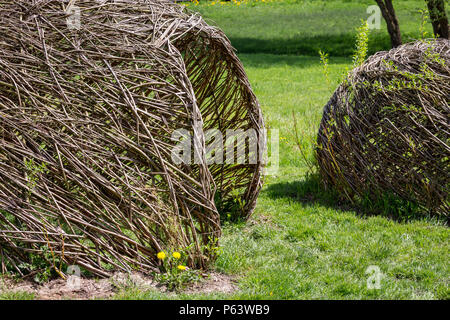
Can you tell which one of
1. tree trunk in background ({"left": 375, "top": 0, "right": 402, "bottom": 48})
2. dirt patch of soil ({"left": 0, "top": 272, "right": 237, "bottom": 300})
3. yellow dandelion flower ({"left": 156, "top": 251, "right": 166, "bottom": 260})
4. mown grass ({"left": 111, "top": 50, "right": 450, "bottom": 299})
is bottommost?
mown grass ({"left": 111, "top": 50, "right": 450, "bottom": 299})

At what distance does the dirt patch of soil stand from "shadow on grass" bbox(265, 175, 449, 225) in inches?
83.5

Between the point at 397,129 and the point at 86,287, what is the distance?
9.58ft

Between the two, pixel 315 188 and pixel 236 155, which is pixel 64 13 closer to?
pixel 236 155

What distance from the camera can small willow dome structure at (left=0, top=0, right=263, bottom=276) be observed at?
3408mm

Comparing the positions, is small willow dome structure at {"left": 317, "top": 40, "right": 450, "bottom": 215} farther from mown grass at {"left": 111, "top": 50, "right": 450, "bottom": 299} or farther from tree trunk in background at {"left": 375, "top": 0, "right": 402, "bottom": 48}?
tree trunk in background at {"left": 375, "top": 0, "right": 402, "bottom": 48}

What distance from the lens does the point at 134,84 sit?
373cm

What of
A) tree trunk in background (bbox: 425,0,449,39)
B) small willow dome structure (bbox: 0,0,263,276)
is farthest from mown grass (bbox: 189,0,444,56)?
small willow dome structure (bbox: 0,0,263,276)

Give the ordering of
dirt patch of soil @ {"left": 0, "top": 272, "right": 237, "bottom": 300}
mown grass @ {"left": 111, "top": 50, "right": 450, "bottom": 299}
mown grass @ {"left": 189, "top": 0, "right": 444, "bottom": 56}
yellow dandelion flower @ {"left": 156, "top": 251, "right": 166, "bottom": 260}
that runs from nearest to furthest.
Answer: dirt patch of soil @ {"left": 0, "top": 272, "right": 237, "bottom": 300}
yellow dandelion flower @ {"left": 156, "top": 251, "right": 166, "bottom": 260}
mown grass @ {"left": 111, "top": 50, "right": 450, "bottom": 299}
mown grass @ {"left": 189, "top": 0, "right": 444, "bottom": 56}

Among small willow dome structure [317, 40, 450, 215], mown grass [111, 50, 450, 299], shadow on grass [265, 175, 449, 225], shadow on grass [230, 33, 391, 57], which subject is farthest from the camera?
shadow on grass [230, 33, 391, 57]

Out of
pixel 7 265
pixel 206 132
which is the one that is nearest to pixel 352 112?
pixel 206 132

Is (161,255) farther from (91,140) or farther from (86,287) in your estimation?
(91,140)

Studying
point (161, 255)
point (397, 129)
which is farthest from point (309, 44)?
point (161, 255)
